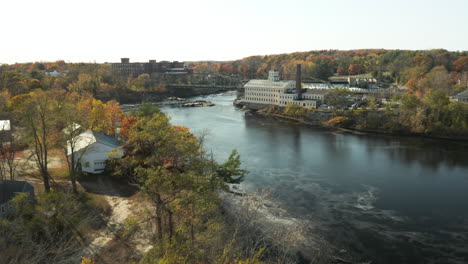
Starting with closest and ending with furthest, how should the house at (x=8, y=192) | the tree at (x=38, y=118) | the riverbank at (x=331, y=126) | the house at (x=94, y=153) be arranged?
the house at (x=8, y=192) < the tree at (x=38, y=118) < the house at (x=94, y=153) < the riverbank at (x=331, y=126)

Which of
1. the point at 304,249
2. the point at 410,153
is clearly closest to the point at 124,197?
the point at 304,249

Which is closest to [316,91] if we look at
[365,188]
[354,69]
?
[365,188]

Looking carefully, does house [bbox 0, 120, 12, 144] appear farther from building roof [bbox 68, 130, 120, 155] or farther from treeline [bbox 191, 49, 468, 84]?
treeline [bbox 191, 49, 468, 84]

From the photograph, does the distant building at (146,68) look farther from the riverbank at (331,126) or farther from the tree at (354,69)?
the riverbank at (331,126)

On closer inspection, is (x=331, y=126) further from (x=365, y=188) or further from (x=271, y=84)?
(x=365, y=188)

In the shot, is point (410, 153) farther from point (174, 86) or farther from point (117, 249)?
point (174, 86)

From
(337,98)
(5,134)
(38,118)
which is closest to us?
(38,118)

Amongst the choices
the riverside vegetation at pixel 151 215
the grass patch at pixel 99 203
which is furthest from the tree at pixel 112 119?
the grass patch at pixel 99 203

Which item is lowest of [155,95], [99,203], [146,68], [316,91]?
[99,203]
